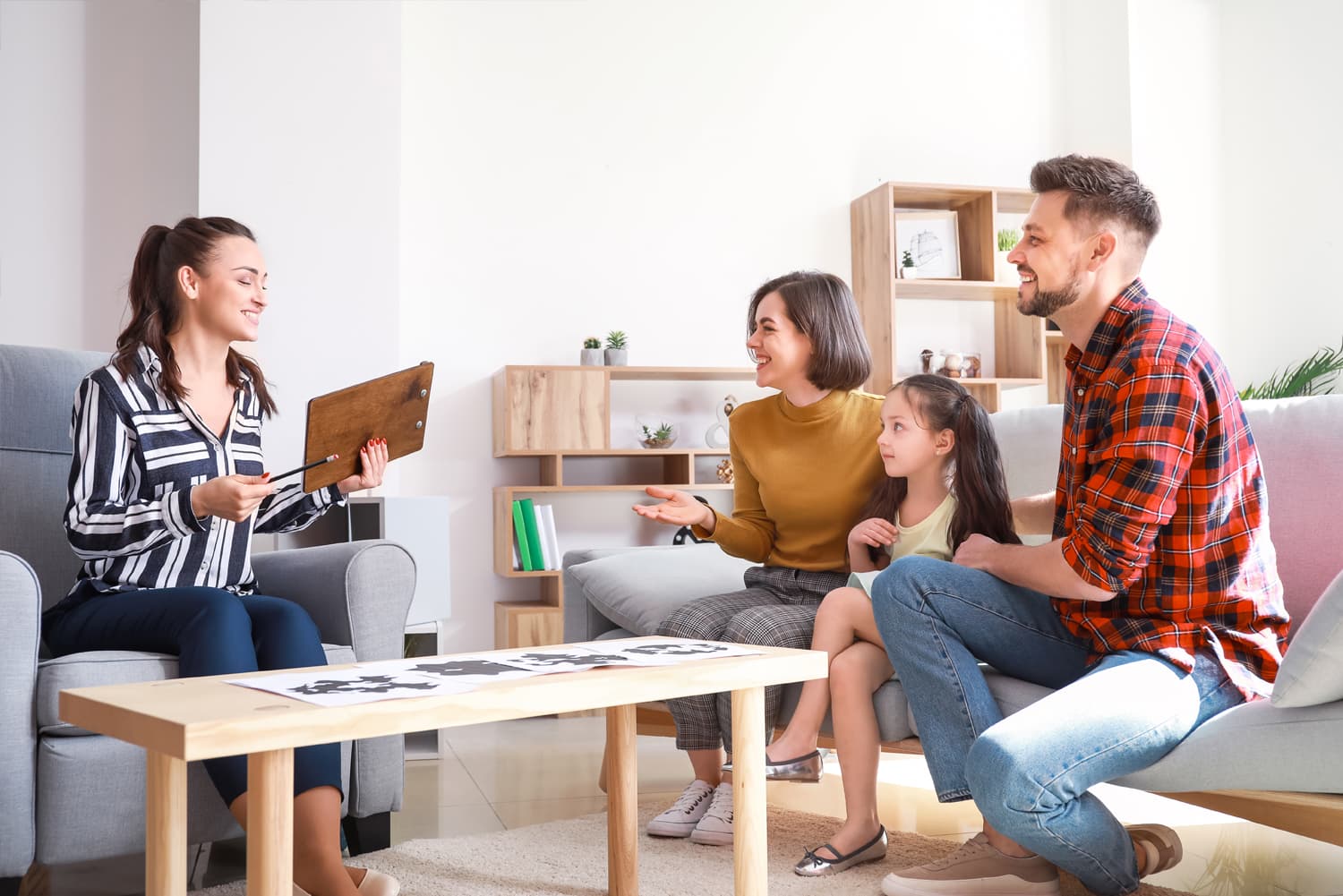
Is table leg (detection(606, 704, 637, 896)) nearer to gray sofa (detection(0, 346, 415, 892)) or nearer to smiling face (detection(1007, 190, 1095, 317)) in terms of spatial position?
gray sofa (detection(0, 346, 415, 892))

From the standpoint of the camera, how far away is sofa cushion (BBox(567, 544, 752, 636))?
2254 millimetres

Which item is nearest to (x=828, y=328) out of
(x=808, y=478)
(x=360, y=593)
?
(x=808, y=478)

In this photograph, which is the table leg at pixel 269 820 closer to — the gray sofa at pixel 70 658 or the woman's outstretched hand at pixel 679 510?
the gray sofa at pixel 70 658

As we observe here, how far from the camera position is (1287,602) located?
1.85 meters

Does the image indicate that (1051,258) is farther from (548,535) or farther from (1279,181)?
(1279,181)

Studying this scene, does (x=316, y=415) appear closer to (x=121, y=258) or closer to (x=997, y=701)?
(x=997, y=701)

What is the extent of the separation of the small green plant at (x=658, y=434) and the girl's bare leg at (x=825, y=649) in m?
2.26

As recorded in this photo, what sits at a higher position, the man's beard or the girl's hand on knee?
the man's beard

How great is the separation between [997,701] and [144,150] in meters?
3.31

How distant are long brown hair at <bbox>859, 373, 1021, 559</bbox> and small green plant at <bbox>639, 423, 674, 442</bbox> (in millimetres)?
2083

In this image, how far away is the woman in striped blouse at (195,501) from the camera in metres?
1.66

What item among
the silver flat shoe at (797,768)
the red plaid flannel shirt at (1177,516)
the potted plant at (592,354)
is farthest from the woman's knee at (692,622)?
the potted plant at (592,354)

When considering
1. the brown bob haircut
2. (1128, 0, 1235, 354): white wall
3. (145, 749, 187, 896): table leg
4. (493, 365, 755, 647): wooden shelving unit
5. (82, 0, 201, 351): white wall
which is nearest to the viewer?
(145, 749, 187, 896): table leg

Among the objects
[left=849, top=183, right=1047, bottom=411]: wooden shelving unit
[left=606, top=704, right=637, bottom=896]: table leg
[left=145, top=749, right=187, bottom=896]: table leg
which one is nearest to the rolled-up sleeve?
[left=606, top=704, right=637, bottom=896]: table leg
